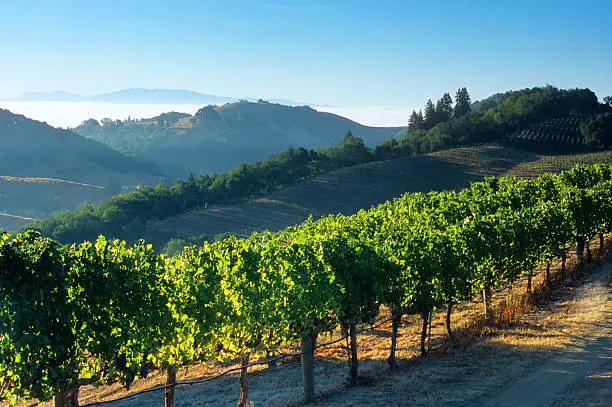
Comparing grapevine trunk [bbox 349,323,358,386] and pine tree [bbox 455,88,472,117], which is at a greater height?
pine tree [bbox 455,88,472,117]

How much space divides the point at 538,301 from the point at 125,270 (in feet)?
74.4

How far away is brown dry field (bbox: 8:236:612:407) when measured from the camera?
1916 cm

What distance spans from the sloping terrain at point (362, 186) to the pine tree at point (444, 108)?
51518 mm

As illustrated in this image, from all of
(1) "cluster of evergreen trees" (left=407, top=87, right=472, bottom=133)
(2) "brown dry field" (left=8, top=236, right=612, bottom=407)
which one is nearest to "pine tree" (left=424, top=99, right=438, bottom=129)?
(1) "cluster of evergreen trees" (left=407, top=87, right=472, bottom=133)

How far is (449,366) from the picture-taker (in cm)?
2162

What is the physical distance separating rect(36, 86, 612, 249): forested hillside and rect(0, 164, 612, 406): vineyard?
3167 inches

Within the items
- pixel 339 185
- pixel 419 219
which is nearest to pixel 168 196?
pixel 339 185

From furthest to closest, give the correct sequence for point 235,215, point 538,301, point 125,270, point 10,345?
point 235,215 → point 538,301 → point 125,270 → point 10,345

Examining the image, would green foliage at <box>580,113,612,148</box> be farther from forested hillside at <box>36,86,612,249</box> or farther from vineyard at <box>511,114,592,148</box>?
vineyard at <box>511,114,592,148</box>

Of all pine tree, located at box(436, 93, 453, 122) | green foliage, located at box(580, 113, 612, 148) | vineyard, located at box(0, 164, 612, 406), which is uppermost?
pine tree, located at box(436, 93, 453, 122)

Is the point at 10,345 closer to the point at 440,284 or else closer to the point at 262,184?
the point at 440,284

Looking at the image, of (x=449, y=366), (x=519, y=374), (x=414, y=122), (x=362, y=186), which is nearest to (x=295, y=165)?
(x=362, y=186)

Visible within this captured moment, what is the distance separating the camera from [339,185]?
11688cm

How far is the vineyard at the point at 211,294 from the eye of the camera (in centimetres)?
1430
